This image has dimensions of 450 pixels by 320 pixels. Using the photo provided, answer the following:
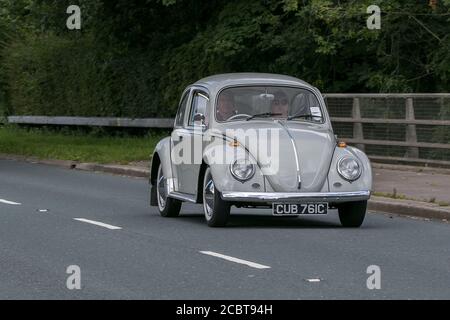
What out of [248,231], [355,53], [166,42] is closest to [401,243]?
[248,231]

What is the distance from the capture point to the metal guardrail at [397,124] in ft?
78.6

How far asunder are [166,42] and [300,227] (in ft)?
73.2

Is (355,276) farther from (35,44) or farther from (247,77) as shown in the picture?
(35,44)

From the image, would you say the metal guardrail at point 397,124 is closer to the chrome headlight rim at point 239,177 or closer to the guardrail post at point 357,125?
the guardrail post at point 357,125

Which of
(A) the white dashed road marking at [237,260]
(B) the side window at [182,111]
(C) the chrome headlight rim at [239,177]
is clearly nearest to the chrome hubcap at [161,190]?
(B) the side window at [182,111]

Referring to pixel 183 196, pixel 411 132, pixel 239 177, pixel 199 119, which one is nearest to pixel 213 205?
pixel 239 177

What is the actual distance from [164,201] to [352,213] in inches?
108

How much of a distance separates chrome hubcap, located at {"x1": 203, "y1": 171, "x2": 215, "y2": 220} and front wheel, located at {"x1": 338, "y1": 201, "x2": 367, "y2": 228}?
4.98 feet

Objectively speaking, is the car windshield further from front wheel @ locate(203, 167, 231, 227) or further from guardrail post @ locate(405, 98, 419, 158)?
guardrail post @ locate(405, 98, 419, 158)

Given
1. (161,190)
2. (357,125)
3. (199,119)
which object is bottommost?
(161,190)

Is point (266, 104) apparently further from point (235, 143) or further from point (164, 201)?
point (164, 201)

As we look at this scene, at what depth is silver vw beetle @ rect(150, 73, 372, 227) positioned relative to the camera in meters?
14.8

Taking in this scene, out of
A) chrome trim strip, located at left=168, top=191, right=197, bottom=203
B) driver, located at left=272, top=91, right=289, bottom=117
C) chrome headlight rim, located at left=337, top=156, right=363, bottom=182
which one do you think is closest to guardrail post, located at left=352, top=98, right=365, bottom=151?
driver, located at left=272, top=91, right=289, bottom=117

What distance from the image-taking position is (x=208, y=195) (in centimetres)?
1534
